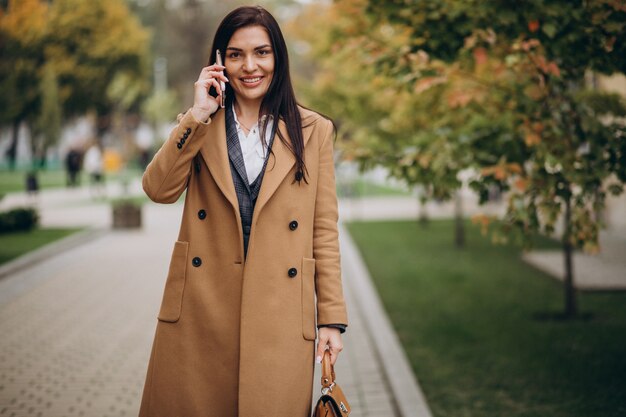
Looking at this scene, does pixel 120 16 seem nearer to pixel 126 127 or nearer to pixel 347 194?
pixel 126 127

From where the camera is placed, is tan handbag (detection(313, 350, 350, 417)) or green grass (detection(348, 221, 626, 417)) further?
green grass (detection(348, 221, 626, 417))

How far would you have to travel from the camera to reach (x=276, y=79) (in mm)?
2852

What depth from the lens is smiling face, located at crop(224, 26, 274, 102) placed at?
276 centimetres

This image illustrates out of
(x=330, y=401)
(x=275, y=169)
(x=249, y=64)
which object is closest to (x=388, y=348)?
(x=330, y=401)

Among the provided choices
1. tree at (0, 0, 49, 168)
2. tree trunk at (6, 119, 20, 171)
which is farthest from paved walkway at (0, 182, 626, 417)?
tree trunk at (6, 119, 20, 171)

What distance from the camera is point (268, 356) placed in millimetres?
2701

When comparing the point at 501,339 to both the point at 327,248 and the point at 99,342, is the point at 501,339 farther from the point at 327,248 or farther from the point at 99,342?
the point at 327,248

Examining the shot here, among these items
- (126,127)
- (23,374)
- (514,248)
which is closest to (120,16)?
(126,127)

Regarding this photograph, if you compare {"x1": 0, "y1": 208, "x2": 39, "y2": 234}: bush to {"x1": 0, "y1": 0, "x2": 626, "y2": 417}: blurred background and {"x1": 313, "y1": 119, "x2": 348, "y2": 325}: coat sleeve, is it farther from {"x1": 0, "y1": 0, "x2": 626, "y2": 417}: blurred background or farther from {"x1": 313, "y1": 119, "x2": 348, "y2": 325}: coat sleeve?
{"x1": 313, "y1": 119, "x2": 348, "y2": 325}: coat sleeve

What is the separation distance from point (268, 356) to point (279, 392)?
0.47 feet

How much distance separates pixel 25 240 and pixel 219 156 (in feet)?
40.7

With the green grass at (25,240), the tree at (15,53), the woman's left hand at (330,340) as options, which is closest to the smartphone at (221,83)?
the woman's left hand at (330,340)

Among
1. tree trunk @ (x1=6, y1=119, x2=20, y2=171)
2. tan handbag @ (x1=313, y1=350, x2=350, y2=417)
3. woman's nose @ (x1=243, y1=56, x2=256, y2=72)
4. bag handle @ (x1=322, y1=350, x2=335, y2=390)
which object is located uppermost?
tree trunk @ (x1=6, y1=119, x2=20, y2=171)

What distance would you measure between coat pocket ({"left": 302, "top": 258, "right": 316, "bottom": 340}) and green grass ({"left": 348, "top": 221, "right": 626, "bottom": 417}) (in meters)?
2.65
